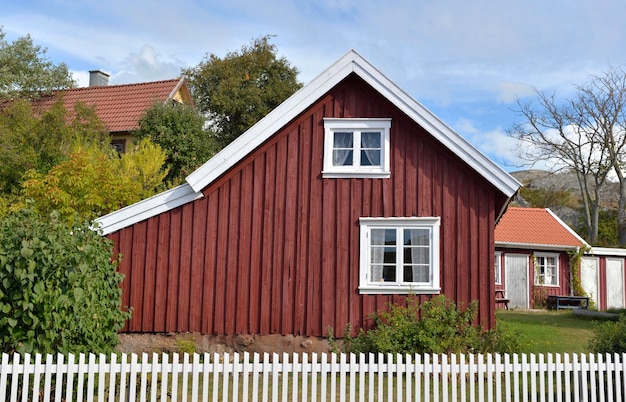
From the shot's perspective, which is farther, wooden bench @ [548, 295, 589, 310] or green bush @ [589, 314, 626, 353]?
wooden bench @ [548, 295, 589, 310]

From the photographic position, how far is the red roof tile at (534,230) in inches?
1154

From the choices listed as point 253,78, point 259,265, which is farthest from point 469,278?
point 253,78

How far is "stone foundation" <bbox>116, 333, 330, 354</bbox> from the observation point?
44.4ft

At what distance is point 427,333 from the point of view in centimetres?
1277

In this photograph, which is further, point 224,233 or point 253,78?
point 253,78

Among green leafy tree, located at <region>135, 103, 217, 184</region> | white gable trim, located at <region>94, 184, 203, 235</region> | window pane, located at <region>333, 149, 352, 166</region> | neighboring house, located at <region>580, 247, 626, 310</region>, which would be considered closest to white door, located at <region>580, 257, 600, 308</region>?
neighboring house, located at <region>580, 247, 626, 310</region>

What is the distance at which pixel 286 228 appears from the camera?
546 inches

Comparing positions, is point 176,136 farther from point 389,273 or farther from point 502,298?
point 389,273

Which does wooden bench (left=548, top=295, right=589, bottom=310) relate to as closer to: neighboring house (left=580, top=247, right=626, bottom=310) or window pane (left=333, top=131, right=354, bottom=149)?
neighboring house (left=580, top=247, right=626, bottom=310)

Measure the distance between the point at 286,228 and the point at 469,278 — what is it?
12.8 ft

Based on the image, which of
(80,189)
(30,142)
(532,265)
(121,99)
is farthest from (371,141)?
(121,99)

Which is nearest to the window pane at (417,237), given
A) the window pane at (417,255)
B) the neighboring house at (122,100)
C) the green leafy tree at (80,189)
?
the window pane at (417,255)

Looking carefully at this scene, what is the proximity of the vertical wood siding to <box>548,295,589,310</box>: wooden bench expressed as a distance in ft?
52.8

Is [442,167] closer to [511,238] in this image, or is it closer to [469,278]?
[469,278]
